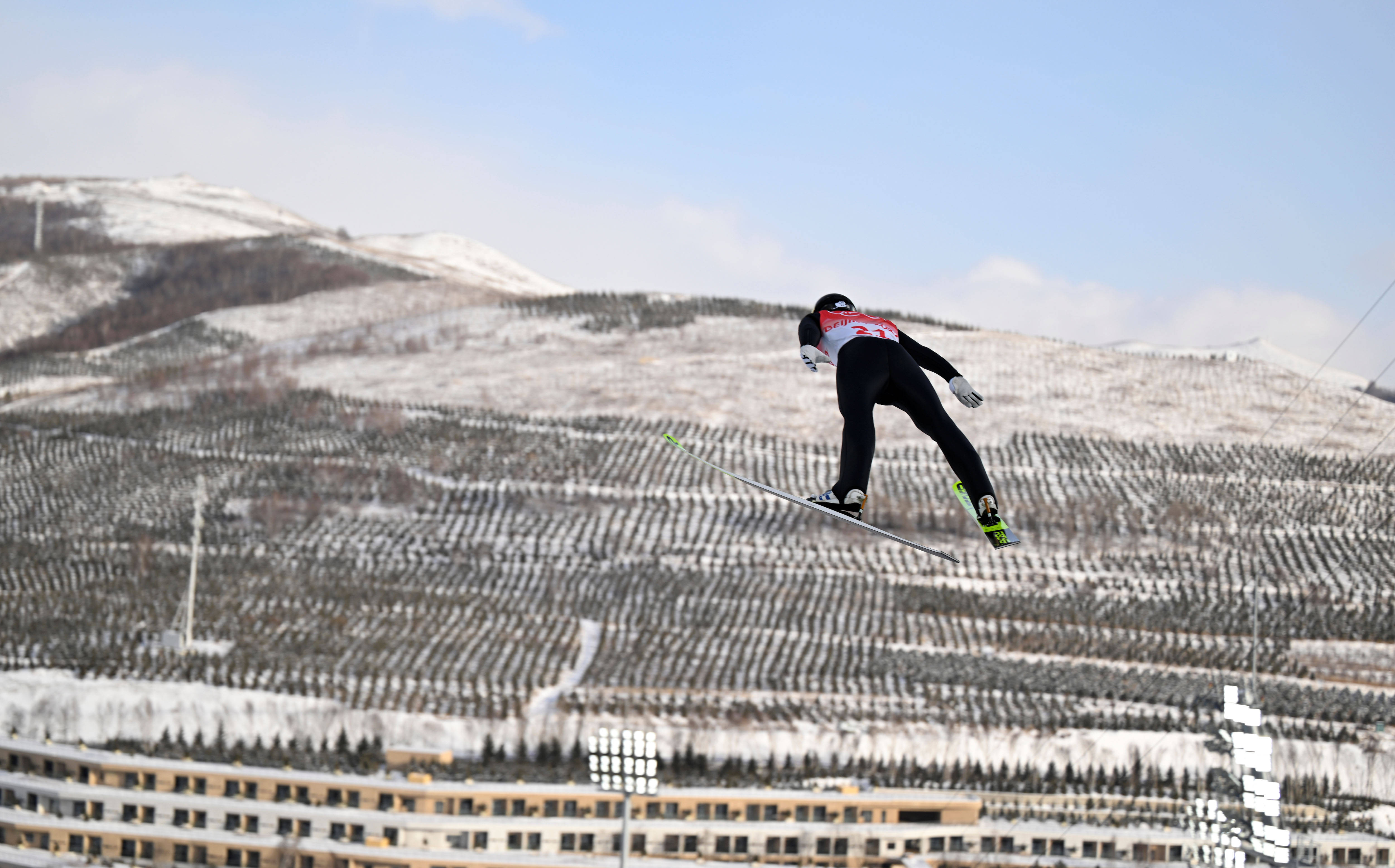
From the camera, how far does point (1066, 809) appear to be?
4472 cm

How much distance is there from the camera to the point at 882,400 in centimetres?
1130

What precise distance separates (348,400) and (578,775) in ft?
255

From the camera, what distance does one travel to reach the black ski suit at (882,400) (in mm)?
10633

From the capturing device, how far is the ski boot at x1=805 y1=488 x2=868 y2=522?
10.6 metres

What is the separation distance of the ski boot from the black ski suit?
48mm

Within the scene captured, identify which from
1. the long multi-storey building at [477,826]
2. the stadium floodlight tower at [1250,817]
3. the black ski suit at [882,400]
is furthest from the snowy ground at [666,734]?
the black ski suit at [882,400]

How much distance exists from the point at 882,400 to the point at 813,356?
0.74 meters

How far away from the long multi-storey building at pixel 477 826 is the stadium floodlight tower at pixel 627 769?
3.53m

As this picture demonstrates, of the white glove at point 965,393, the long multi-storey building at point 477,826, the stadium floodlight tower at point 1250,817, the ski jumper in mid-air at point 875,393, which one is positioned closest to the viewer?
the ski jumper in mid-air at point 875,393

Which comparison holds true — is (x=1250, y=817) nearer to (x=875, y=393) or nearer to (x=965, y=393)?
(x=965, y=393)

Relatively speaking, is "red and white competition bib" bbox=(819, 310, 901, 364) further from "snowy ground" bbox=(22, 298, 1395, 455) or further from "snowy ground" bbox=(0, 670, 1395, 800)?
"snowy ground" bbox=(22, 298, 1395, 455)

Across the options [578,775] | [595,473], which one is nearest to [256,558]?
[595,473]

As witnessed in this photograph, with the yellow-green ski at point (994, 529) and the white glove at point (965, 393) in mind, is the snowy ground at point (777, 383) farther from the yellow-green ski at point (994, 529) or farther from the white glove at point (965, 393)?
the white glove at point (965, 393)

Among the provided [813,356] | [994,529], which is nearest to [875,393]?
[813,356]
